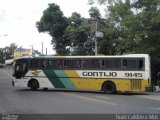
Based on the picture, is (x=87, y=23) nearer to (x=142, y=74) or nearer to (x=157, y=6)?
(x=157, y=6)

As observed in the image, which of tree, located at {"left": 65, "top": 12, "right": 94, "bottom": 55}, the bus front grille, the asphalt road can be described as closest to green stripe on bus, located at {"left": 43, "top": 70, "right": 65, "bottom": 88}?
the bus front grille

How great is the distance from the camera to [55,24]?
199ft

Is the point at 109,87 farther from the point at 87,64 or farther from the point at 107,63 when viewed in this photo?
the point at 87,64

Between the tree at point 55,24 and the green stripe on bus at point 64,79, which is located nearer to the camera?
the green stripe on bus at point 64,79

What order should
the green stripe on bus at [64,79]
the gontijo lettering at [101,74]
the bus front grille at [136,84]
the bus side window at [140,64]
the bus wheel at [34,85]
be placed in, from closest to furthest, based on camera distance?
the bus side window at [140,64] < the bus front grille at [136,84] < the gontijo lettering at [101,74] < the green stripe on bus at [64,79] < the bus wheel at [34,85]

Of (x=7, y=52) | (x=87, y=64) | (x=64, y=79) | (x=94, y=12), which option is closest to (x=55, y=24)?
(x=94, y=12)

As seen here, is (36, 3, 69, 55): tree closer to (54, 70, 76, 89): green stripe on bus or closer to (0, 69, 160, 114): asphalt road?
(54, 70, 76, 89): green stripe on bus

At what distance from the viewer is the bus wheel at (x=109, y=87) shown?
31.6 m

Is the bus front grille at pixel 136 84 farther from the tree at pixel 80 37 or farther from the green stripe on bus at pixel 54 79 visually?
the tree at pixel 80 37

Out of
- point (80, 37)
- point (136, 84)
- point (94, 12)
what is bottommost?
point (136, 84)

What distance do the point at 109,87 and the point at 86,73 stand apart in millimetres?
1958

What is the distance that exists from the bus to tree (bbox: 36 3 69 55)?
87.0ft

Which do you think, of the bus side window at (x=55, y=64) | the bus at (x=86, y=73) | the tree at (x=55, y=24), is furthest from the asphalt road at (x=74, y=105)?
the tree at (x=55, y=24)

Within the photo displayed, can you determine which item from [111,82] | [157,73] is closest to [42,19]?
[157,73]
